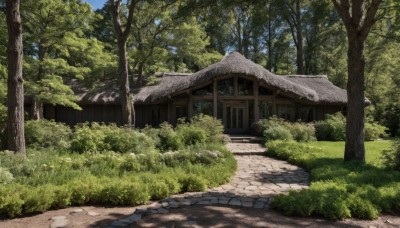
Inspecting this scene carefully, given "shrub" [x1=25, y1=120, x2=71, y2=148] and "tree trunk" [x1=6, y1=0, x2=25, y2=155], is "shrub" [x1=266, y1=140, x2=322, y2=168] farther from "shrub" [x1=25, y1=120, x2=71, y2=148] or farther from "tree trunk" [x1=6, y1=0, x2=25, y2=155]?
"tree trunk" [x1=6, y1=0, x2=25, y2=155]

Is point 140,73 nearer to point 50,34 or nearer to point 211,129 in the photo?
point 50,34

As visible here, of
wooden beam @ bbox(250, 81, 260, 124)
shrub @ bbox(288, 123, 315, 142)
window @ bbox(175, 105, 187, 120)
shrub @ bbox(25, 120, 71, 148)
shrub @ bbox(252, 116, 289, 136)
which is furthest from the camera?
window @ bbox(175, 105, 187, 120)

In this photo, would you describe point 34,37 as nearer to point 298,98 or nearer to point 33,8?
point 33,8

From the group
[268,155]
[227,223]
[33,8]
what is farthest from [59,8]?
[227,223]

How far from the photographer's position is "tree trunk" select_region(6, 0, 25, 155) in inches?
336

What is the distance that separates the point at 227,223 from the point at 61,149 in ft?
24.8

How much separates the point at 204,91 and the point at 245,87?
284 centimetres

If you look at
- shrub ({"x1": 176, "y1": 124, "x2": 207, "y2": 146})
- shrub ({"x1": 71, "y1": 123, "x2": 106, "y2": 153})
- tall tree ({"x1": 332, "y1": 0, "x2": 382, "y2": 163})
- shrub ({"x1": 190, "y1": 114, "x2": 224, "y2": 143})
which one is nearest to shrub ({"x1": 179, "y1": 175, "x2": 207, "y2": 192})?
shrub ({"x1": 71, "y1": 123, "x2": 106, "y2": 153})

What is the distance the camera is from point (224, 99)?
68.9 ft

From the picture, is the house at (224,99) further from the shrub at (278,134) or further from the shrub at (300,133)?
the shrub at (278,134)

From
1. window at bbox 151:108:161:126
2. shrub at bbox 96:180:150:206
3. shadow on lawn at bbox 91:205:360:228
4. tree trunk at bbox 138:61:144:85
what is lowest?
shadow on lawn at bbox 91:205:360:228

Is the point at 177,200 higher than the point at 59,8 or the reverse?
the reverse

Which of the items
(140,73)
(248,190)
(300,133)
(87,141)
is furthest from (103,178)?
(140,73)

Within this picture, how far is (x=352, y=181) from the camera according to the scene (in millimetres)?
6945
